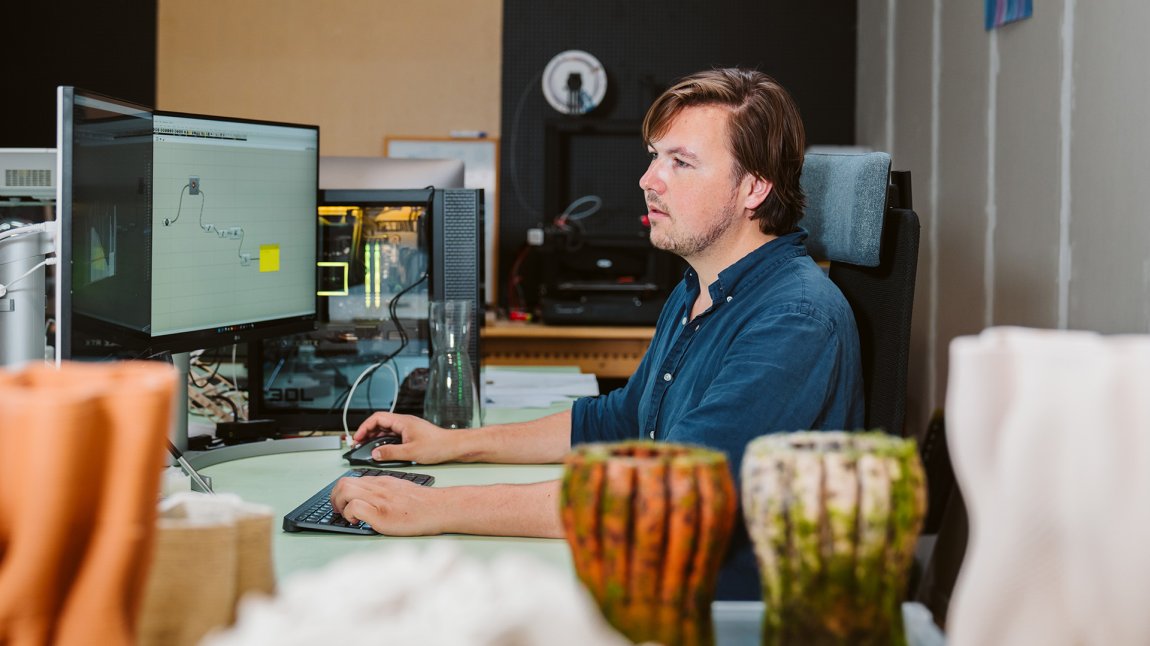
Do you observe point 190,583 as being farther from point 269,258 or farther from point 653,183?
point 269,258

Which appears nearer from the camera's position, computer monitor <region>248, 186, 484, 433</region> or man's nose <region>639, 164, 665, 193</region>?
man's nose <region>639, 164, 665, 193</region>

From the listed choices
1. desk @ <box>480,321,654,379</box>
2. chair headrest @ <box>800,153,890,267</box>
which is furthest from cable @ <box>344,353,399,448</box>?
desk @ <box>480,321,654,379</box>

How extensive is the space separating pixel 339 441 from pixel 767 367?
889 millimetres

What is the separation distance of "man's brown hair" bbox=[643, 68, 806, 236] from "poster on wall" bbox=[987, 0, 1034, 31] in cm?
158

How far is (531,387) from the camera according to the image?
2564mm

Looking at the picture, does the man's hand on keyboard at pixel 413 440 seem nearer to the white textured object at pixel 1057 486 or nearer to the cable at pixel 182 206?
the cable at pixel 182 206

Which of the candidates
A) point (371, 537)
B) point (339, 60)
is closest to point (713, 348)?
point (371, 537)

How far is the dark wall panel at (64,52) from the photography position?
4801 millimetres

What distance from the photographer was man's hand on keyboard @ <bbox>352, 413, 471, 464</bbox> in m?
1.75

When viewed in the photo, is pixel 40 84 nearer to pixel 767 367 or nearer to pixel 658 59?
pixel 658 59

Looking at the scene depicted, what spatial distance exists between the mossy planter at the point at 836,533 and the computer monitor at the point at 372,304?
1.57 metres

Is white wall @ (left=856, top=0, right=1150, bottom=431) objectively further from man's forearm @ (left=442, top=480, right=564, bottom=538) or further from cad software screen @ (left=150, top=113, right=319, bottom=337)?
cad software screen @ (left=150, top=113, right=319, bottom=337)

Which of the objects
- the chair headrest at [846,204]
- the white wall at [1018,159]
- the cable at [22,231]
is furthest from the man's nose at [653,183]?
the white wall at [1018,159]

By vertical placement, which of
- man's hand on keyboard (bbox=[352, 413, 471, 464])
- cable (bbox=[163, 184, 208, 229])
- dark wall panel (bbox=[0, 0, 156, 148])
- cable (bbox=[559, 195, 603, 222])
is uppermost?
dark wall panel (bbox=[0, 0, 156, 148])
